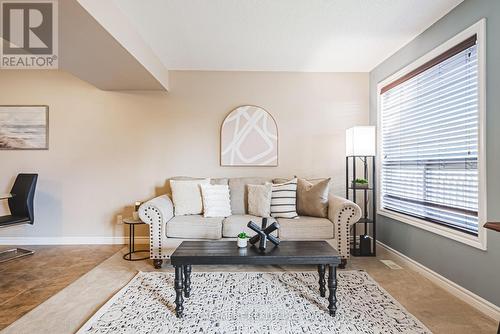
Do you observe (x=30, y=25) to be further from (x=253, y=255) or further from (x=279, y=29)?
(x=253, y=255)

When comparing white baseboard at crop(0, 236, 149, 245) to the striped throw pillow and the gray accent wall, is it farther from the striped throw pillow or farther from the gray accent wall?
the gray accent wall

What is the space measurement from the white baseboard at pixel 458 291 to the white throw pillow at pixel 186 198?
2467mm

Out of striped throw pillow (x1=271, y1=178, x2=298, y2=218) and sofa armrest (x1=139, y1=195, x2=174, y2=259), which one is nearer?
sofa armrest (x1=139, y1=195, x2=174, y2=259)

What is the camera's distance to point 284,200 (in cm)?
336

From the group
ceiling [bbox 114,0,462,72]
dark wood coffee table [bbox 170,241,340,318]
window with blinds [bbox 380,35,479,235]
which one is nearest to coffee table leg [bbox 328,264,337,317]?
dark wood coffee table [bbox 170,241,340,318]

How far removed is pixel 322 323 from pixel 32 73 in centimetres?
484

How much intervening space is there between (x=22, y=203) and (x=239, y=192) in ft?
9.30

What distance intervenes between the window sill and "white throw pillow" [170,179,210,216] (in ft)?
7.82

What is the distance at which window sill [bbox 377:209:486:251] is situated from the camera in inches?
83.3

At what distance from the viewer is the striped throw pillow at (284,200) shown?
3309 mm

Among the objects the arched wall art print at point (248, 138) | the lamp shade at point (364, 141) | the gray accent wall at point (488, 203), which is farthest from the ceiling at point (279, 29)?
the lamp shade at point (364, 141)

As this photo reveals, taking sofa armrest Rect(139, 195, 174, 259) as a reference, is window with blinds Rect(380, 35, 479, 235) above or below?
above

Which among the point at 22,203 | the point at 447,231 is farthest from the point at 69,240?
the point at 447,231

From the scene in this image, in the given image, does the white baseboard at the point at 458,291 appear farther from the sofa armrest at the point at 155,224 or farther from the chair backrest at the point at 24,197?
the chair backrest at the point at 24,197
